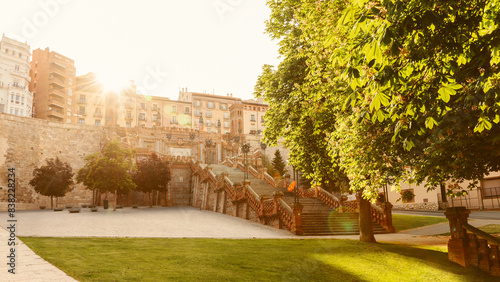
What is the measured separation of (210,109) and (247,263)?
82127 mm

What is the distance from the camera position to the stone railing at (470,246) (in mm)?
10406

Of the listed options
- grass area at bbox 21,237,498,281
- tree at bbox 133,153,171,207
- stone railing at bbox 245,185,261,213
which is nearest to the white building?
tree at bbox 133,153,171,207

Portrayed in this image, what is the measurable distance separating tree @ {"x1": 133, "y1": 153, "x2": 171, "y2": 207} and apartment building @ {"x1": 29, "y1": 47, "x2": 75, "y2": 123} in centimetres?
4226

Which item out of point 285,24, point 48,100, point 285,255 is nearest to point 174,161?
point 285,24

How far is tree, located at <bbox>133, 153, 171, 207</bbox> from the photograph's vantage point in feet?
138

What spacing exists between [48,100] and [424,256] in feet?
267

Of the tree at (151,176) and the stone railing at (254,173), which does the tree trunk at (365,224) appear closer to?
the stone railing at (254,173)

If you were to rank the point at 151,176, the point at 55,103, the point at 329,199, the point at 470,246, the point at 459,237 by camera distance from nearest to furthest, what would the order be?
the point at 470,246, the point at 459,237, the point at 329,199, the point at 151,176, the point at 55,103

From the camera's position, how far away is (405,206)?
132ft

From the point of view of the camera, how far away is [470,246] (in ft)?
36.1

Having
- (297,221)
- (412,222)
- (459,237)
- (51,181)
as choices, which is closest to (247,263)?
(459,237)

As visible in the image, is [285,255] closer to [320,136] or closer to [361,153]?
[361,153]

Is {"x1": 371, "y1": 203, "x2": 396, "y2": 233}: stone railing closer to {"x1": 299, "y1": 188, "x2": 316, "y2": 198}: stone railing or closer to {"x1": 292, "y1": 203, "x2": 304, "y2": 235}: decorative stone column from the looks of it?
{"x1": 292, "y1": 203, "x2": 304, "y2": 235}: decorative stone column

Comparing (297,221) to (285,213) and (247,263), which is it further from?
(247,263)
